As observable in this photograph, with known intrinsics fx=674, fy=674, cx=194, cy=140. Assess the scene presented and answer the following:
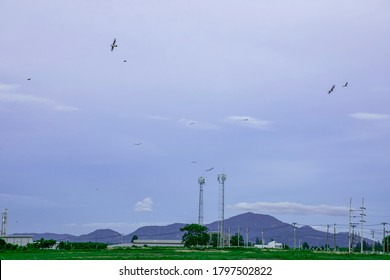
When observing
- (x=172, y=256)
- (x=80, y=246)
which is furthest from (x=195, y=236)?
(x=172, y=256)

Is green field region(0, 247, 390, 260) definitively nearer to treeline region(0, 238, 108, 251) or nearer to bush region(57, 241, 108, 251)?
treeline region(0, 238, 108, 251)

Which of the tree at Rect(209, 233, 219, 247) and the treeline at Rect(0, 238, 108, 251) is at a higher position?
the tree at Rect(209, 233, 219, 247)

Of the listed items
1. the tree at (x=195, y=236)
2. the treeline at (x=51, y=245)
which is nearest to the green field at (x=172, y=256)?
the treeline at (x=51, y=245)

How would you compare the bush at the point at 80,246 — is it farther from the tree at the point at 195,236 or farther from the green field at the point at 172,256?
the green field at the point at 172,256

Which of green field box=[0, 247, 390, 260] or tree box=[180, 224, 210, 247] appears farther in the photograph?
tree box=[180, 224, 210, 247]

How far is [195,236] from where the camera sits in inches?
4200

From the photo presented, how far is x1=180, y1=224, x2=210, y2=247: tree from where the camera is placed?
349 ft

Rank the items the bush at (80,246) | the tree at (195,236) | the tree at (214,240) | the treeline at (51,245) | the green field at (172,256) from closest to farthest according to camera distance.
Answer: the green field at (172,256)
the treeline at (51,245)
the bush at (80,246)
the tree at (195,236)
the tree at (214,240)

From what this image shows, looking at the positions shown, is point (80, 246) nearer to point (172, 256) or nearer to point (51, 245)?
point (51, 245)

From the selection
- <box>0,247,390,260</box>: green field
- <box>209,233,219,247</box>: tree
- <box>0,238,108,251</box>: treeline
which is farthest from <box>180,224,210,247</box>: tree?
<box>0,247,390,260</box>: green field

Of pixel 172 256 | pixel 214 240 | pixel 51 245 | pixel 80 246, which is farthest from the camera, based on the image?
pixel 214 240

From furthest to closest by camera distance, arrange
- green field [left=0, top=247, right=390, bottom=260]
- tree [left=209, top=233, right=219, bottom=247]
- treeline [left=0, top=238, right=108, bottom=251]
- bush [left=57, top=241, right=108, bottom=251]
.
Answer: tree [left=209, top=233, right=219, bottom=247]
bush [left=57, top=241, right=108, bottom=251]
treeline [left=0, top=238, right=108, bottom=251]
green field [left=0, top=247, right=390, bottom=260]

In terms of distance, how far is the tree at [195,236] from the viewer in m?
106

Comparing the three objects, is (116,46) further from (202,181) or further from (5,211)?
(5,211)
